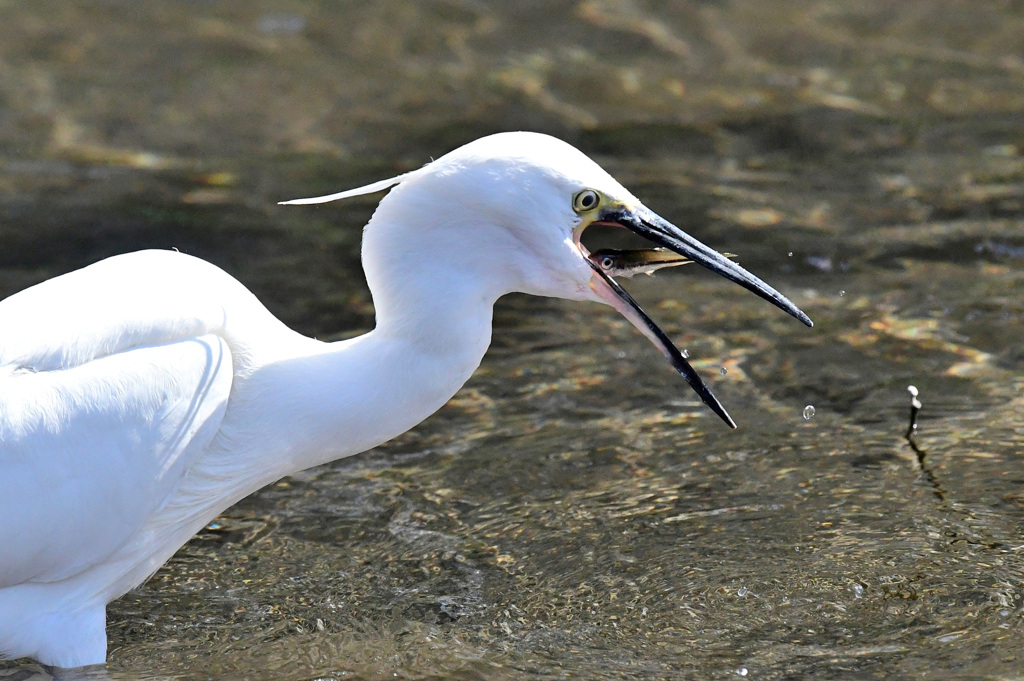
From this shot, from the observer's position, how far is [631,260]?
3311 millimetres

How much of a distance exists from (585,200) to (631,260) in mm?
248

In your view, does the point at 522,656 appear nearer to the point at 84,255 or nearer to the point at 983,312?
the point at 983,312

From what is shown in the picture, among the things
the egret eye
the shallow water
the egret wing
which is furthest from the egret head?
the shallow water

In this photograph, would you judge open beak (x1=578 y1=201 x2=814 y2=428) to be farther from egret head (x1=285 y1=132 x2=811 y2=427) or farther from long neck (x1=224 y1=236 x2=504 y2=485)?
long neck (x1=224 y1=236 x2=504 y2=485)

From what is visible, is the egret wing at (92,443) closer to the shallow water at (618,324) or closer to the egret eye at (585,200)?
the shallow water at (618,324)

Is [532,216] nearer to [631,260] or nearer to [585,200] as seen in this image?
[585,200]

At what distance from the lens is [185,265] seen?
3.50m

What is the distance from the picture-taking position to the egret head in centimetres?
311

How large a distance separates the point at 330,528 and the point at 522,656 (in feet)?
3.27

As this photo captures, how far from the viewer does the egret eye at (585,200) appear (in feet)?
10.3

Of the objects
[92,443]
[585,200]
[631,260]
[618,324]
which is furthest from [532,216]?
[618,324]

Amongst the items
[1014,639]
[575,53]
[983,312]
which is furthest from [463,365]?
[575,53]

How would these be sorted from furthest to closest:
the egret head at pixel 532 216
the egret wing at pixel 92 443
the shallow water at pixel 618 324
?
the shallow water at pixel 618 324 < the egret wing at pixel 92 443 < the egret head at pixel 532 216

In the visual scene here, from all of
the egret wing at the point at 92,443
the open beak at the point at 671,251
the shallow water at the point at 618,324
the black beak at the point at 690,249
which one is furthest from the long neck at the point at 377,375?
the shallow water at the point at 618,324
